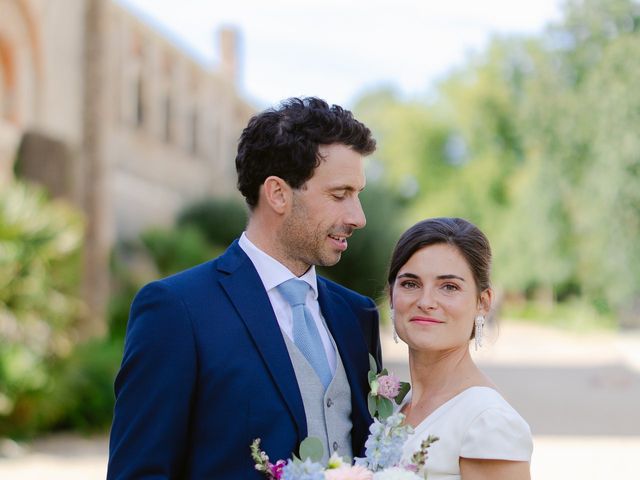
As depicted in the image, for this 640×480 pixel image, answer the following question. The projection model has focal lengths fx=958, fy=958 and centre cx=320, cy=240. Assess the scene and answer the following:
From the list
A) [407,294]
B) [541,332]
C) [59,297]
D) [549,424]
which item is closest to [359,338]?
[407,294]

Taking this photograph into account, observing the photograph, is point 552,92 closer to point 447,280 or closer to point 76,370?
point 76,370

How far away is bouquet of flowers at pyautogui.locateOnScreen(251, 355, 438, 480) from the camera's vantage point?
2.40 meters

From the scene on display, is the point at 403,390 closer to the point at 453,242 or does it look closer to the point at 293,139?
the point at 453,242

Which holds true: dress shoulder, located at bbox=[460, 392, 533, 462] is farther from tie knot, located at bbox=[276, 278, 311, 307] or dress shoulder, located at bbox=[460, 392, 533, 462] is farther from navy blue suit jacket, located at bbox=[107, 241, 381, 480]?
tie knot, located at bbox=[276, 278, 311, 307]

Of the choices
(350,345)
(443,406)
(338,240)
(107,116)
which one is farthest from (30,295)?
(443,406)

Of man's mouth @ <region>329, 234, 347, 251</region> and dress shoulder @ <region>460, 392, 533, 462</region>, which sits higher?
man's mouth @ <region>329, 234, 347, 251</region>

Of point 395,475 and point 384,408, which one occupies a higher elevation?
point 384,408

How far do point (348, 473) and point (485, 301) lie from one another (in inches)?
38.4

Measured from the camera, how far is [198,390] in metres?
2.77

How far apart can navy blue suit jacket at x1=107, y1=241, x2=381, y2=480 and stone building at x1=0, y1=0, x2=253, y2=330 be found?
33.4ft

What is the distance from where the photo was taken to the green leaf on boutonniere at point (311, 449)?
257 cm

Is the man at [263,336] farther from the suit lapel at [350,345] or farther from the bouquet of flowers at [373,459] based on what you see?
the bouquet of flowers at [373,459]

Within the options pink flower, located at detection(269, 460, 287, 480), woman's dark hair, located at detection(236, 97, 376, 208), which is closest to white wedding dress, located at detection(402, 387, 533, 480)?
pink flower, located at detection(269, 460, 287, 480)

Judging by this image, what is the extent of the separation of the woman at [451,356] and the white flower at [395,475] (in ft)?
1.25
